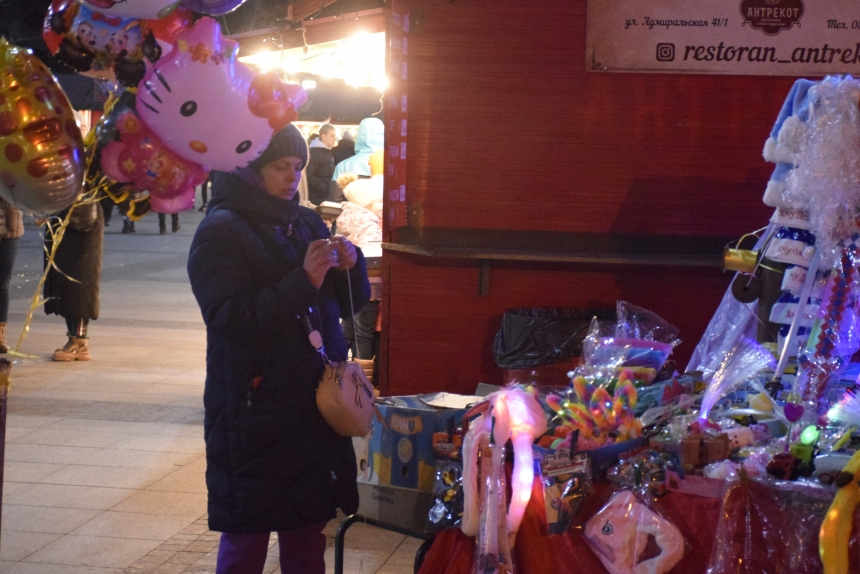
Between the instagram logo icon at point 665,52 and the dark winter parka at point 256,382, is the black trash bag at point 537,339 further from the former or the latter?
the dark winter parka at point 256,382

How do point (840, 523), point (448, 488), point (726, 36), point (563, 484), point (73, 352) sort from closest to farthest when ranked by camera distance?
point (840, 523)
point (563, 484)
point (448, 488)
point (726, 36)
point (73, 352)

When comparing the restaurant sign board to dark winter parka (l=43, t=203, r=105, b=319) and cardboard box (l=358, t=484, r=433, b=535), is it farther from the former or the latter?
dark winter parka (l=43, t=203, r=105, b=319)

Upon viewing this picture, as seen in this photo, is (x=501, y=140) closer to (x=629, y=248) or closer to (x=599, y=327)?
(x=629, y=248)

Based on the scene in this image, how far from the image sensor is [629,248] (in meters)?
5.89

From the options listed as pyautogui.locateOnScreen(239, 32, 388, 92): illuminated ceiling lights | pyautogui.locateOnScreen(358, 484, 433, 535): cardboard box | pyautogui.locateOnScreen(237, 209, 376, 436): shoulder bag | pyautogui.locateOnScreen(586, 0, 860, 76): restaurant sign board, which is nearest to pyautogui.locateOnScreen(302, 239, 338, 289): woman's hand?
pyautogui.locateOnScreen(237, 209, 376, 436): shoulder bag

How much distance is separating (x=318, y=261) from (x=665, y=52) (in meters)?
3.41

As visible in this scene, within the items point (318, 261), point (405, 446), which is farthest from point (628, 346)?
point (318, 261)

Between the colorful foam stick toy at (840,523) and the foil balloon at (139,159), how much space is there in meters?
2.33

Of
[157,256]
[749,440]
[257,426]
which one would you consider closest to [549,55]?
[749,440]

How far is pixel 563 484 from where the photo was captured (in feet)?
10.5

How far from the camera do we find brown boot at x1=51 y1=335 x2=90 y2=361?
8531mm

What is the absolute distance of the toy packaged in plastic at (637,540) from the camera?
307 centimetres

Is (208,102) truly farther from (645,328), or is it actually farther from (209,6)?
(645,328)

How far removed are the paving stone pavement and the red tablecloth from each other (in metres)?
1.23
